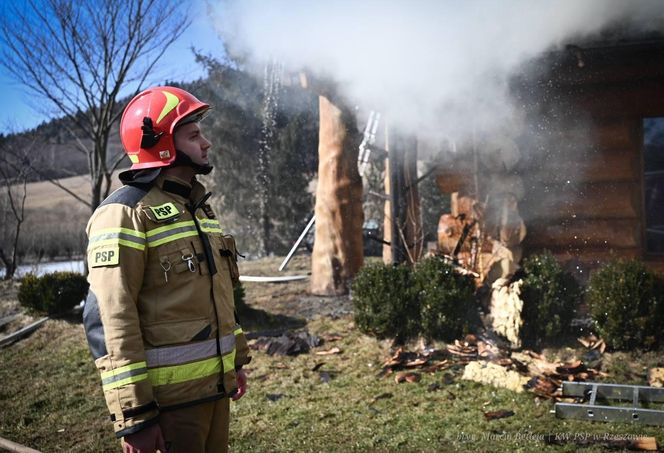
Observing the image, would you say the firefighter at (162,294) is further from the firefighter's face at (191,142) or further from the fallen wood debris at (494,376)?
the fallen wood debris at (494,376)

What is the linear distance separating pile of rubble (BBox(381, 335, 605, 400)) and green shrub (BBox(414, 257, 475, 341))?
199 millimetres

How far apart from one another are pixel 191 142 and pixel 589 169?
6.18 meters

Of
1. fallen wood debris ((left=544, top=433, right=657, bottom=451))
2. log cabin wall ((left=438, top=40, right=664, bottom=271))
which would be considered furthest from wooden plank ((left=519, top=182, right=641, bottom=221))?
fallen wood debris ((left=544, top=433, right=657, bottom=451))

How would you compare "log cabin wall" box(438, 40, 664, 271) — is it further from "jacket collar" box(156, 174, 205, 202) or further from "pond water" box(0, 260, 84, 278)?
"pond water" box(0, 260, 84, 278)

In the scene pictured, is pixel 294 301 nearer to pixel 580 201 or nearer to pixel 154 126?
pixel 580 201

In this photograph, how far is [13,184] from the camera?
43.1 ft

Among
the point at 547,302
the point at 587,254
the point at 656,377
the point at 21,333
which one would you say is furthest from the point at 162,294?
the point at 21,333

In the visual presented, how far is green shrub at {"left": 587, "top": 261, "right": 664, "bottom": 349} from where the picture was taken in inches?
206

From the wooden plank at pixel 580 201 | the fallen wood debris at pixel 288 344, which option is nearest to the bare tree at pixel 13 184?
the fallen wood debris at pixel 288 344

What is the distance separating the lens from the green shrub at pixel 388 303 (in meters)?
6.15

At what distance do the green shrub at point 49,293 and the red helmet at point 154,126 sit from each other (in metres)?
7.00

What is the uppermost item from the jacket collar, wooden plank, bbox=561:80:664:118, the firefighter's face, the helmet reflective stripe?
wooden plank, bbox=561:80:664:118

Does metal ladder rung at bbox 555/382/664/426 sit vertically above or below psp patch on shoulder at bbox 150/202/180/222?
below

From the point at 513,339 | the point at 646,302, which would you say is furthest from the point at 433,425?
the point at 646,302
